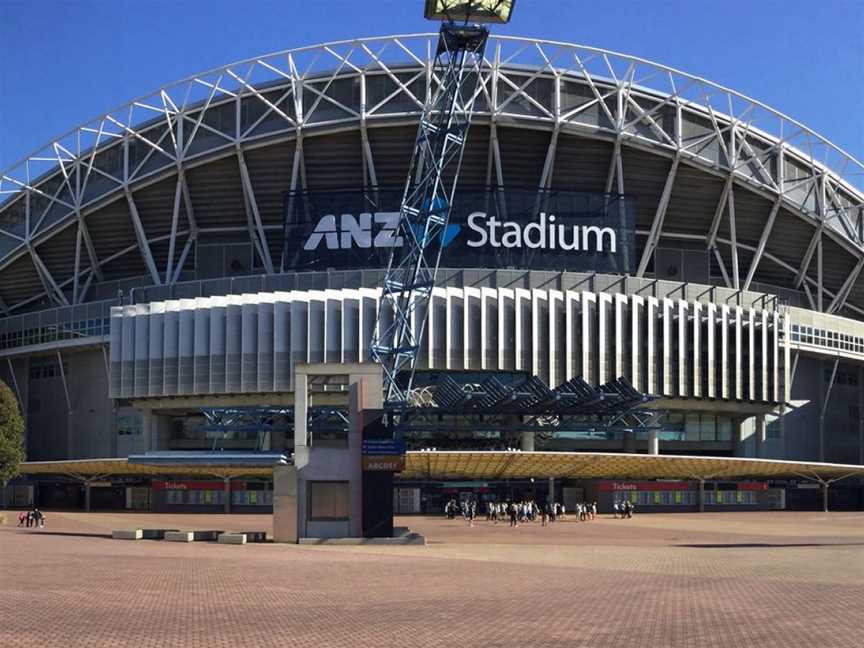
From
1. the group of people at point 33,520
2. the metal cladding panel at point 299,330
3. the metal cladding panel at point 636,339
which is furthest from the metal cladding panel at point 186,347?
the metal cladding panel at point 636,339

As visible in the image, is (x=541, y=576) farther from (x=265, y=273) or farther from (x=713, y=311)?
(x=265, y=273)

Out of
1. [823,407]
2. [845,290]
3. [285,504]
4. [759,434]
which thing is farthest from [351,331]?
[845,290]

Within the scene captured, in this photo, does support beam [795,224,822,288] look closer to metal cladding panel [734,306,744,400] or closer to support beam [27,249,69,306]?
metal cladding panel [734,306,744,400]

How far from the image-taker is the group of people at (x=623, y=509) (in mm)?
87500

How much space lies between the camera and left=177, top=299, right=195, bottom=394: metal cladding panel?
3893 inches

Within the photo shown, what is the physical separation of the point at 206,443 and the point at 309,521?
5005 cm

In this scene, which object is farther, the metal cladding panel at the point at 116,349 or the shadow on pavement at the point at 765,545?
the metal cladding panel at the point at 116,349

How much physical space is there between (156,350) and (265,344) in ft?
31.3

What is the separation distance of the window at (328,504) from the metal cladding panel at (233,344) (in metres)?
41.4

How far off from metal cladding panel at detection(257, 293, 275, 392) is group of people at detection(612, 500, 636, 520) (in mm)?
27233

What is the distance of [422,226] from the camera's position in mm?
97688

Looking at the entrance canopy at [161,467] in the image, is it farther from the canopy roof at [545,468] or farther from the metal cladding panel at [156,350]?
the metal cladding panel at [156,350]

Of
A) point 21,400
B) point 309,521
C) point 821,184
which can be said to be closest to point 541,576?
point 309,521

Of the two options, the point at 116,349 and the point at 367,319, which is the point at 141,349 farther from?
the point at 367,319
